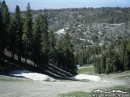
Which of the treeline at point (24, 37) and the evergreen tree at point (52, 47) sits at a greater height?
the treeline at point (24, 37)

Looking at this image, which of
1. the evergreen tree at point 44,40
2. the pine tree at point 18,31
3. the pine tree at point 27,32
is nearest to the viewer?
the pine tree at point 27,32

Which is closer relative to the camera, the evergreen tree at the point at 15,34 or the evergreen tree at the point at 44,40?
the evergreen tree at the point at 15,34

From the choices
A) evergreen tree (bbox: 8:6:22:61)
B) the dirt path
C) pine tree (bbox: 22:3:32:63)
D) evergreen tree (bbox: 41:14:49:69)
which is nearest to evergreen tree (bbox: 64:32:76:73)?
evergreen tree (bbox: 41:14:49:69)

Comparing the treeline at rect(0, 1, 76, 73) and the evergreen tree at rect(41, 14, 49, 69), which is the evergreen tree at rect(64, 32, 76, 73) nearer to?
the treeline at rect(0, 1, 76, 73)

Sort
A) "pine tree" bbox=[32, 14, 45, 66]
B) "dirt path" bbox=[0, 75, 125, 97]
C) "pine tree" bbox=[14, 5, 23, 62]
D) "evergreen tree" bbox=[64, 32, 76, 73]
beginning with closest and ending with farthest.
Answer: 1. "dirt path" bbox=[0, 75, 125, 97]
2. "pine tree" bbox=[14, 5, 23, 62]
3. "pine tree" bbox=[32, 14, 45, 66]
4. "evergreen tree" bbox=[64, 32, 76, 73]

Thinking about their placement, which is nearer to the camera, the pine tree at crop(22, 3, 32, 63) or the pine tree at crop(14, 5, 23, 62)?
the pine tree at crop(22, 3, 32, 63)

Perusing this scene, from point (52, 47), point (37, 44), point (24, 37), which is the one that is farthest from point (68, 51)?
point (24, 37)

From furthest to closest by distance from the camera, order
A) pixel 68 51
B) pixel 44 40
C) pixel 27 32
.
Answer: pixel 68 51 → pixel 44 40 → pixel 27 32

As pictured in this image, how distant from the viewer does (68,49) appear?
86000 millimetres

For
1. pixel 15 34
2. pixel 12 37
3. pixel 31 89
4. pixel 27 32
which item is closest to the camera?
pixel 31 89

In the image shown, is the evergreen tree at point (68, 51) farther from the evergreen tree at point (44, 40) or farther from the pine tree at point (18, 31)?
the pine tree at point (18, 31)

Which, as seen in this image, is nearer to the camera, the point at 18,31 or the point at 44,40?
the point at 18,31

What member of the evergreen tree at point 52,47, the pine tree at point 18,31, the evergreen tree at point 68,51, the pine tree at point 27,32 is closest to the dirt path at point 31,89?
the pine tree at point 27,32

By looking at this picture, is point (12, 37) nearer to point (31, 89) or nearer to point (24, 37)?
point (24, 37)
